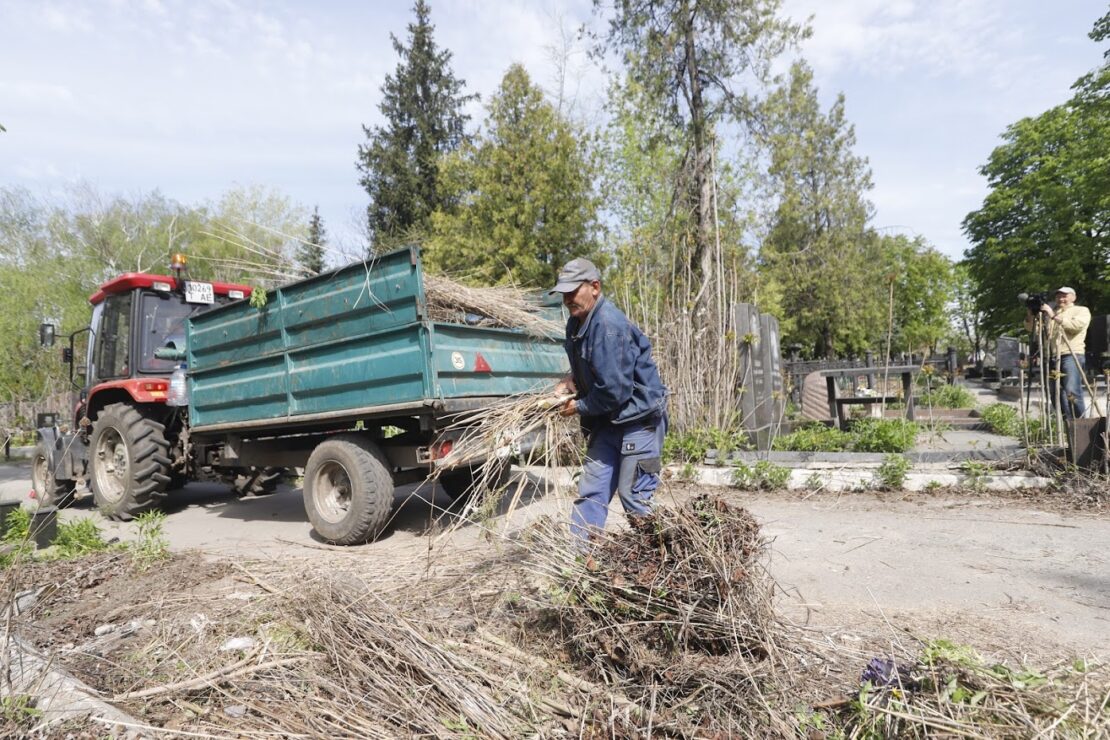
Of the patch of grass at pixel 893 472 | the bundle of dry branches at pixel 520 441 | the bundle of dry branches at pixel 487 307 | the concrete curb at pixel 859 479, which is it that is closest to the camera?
the bundle of dry branches at pixel 520 441

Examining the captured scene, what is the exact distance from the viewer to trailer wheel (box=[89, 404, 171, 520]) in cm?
667

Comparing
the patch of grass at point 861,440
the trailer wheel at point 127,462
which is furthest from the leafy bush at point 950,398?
the trailer wheel at point 127,462

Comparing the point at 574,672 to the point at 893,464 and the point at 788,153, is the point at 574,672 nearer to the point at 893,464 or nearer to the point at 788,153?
the point at 893,464

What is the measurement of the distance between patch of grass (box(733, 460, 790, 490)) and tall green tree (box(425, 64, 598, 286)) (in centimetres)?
914

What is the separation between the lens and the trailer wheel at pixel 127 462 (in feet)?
21.9

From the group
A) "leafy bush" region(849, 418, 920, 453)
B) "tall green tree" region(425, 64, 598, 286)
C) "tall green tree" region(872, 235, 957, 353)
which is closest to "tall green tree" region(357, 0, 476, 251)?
"tall green tree" region(425, 64, 598, 286)

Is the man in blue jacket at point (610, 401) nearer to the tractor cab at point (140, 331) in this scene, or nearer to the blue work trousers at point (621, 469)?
the blue work trousers at point (621, 469)

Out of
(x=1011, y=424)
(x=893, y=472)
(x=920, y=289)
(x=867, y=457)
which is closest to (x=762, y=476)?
(x=867, y=457)

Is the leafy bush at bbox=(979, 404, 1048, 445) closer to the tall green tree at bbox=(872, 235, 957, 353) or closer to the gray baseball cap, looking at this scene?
the gray baseball cap

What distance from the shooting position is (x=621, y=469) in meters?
3.58

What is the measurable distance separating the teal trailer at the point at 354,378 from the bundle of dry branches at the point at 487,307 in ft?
0.31

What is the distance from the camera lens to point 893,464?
6.12 m

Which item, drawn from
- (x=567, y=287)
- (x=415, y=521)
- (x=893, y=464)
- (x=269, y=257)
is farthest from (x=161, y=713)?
(x=893, y=464)

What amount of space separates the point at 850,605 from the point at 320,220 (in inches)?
1243
